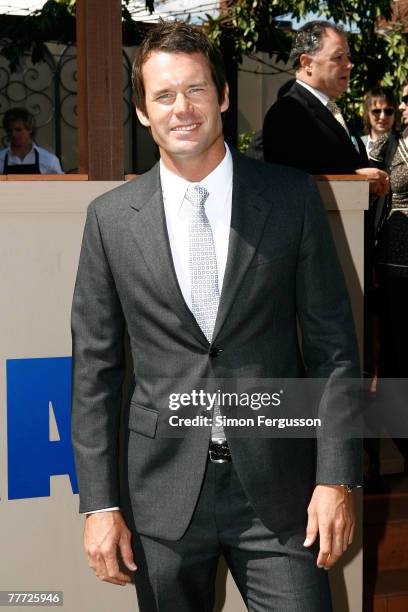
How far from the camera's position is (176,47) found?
2.10 meters

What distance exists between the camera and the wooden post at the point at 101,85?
298cm

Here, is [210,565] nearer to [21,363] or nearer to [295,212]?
[295,212]

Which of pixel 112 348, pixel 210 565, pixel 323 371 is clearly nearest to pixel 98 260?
pixel 112 348

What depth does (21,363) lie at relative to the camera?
9.45 ft

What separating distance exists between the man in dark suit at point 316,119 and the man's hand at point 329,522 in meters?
1.63

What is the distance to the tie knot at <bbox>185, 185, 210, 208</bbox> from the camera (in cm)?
214

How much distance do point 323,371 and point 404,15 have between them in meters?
6.12

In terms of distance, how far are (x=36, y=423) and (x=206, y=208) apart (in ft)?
3.45

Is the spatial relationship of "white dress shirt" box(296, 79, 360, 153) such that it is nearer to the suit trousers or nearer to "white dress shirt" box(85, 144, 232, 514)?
"white dress shirt" box(85, 144, 232, 514)

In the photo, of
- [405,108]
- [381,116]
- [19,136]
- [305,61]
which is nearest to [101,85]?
[305,61]

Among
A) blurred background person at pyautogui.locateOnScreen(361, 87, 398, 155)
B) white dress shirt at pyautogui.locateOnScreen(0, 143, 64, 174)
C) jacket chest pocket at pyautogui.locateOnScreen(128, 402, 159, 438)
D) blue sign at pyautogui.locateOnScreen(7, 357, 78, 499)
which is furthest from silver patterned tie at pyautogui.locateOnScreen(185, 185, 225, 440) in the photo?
white dress shirt at pyautogui.locateOnScreen(0, 143, 64, 174)

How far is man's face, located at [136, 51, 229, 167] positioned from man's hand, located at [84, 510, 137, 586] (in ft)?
2.74

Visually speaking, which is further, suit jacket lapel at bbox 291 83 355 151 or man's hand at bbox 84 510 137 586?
suit jacket lapel at bbox 291 83 355 151

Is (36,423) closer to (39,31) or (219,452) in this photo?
(219,452)
